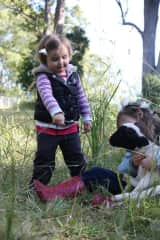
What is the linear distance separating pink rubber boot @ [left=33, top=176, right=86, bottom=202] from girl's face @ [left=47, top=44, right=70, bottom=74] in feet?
2.43

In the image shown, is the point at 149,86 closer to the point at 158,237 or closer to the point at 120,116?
the point at 120,116

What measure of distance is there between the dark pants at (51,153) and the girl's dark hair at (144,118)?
0.47 meters

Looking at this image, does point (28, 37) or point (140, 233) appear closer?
point (140, 233)

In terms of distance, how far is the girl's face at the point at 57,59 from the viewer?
266cm

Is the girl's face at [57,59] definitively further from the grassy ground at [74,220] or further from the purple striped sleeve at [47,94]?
the grassy ground at [74,220]

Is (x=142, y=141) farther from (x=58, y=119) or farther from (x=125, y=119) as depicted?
(x=58, y=119)

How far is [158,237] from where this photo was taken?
155cm

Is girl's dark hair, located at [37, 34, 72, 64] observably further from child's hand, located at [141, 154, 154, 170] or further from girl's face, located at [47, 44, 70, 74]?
child's hand, located at [141, 154, 154, 170]

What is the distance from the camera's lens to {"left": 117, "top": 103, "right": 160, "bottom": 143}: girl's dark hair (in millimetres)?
2270

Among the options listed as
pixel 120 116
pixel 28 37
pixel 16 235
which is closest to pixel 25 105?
pixel 120 116

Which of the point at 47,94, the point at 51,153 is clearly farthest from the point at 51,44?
the point at 51,153

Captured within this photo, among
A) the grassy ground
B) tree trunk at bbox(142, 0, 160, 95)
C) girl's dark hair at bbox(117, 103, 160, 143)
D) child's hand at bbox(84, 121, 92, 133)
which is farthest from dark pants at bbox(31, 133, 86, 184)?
tree trunk at bbox(142, 0, 160, 95)

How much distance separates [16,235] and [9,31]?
2837 centimetres

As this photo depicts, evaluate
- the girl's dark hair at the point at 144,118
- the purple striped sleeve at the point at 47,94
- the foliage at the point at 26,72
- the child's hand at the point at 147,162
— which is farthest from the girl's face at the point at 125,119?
the foliage at the point at 26,72
